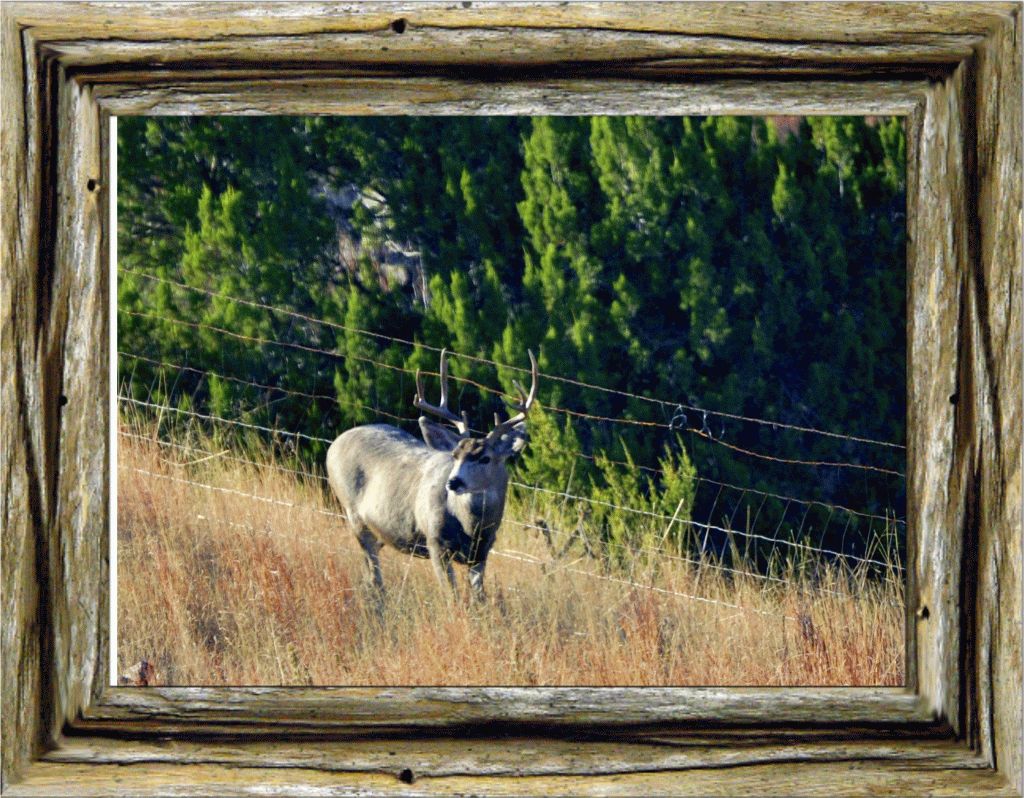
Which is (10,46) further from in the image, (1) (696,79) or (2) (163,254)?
(2) (163,254)

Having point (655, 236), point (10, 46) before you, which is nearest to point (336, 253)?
point (655, 236)

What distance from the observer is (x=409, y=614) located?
559 cm

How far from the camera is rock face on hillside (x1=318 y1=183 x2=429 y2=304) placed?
8.35 metres

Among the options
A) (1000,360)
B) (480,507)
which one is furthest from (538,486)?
(1000,360)

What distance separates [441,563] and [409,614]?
328 millimetres

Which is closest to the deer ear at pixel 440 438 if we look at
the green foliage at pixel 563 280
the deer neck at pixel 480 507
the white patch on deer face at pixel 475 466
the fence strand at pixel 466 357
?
the white patch on deer face at pixel 475 466

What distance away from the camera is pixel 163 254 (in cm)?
857

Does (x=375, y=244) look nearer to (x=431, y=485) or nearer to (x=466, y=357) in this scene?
(x=466, y=357)

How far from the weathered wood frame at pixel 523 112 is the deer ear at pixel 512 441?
2.05m

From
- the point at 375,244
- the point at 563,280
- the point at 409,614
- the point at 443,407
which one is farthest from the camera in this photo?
the point at 375,244

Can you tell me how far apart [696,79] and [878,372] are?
5004mm

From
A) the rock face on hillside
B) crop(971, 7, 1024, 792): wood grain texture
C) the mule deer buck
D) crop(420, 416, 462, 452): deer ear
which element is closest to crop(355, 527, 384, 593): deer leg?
the mule deer buck

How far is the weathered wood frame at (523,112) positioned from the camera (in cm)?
361

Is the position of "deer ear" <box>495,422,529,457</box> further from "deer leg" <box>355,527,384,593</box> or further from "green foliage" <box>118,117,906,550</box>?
"green foliage" <box>118,117,906,550</box>
